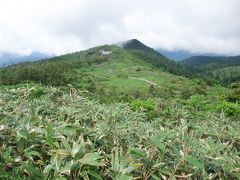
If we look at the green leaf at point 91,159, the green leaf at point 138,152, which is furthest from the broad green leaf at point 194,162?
the green leaf at point 91,159

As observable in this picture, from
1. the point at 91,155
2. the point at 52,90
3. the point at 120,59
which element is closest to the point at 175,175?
Answer: the point at 91,155

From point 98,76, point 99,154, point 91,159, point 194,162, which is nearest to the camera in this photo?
point 91,159

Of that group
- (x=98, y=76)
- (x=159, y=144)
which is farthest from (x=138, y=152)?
(x=98, y=76)

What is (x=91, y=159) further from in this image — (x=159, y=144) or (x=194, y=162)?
(x=194, y=162)

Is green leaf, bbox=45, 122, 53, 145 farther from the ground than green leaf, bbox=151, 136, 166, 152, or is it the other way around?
green leaf, bbox=45, 122, 53, 145

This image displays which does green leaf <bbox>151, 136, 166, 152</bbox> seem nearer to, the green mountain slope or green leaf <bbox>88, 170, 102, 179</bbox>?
green leaf <bbox>88, 170, 102, 179</bbox>

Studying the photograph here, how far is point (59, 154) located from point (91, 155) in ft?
1.06

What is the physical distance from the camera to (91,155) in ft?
11.1

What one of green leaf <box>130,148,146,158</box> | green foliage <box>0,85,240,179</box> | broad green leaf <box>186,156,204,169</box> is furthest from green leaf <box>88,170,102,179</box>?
broad green leaf <box>186,156,204,169</box>

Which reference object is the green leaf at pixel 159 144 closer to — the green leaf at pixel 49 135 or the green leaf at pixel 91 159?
the green leaf at pixel 91 159

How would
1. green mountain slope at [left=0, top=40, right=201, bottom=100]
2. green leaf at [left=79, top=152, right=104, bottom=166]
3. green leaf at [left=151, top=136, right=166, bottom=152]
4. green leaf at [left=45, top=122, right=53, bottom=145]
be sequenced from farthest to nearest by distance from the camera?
green mountain slope at [left=0, top=40, right=201, bottom=100] → green leaf at [left=151, top=136, right=166, bottom=152] → green leaf at [left=45, top=122, right=53, bottom=145] → green leaf at [left=79, top=152, right=104, bottom=166]

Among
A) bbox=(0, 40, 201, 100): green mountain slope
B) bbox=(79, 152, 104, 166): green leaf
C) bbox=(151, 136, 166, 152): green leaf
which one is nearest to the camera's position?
bbox=(79, 152, 104, 166): green leaf

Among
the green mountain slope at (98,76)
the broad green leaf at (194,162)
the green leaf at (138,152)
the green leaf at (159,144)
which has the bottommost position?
the green mountain slope at (98,76)

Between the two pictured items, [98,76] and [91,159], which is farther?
[98,76]
